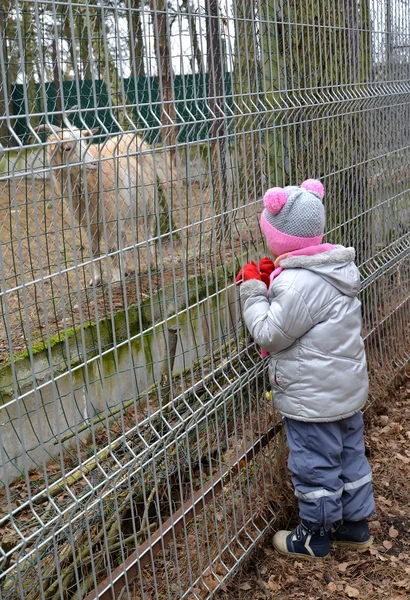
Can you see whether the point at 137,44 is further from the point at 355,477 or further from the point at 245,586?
the point at 245,586

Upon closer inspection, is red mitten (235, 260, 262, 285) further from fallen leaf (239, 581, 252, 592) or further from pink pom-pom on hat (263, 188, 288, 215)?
fallen leaf (239, 581, 252, 592)

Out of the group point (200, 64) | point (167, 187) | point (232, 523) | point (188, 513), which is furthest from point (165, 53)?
point (232, 523)

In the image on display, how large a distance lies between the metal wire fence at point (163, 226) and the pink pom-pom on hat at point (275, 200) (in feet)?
0.75

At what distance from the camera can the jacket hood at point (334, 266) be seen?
342 centimetres

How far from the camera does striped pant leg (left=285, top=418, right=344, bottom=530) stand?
361cm

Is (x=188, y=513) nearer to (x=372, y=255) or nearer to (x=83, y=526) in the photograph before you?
(x=83, y=526)

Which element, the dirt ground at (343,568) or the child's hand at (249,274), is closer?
the child's hand at (249,274)

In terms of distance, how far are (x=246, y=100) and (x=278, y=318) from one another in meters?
1.08

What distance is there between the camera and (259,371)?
12.9 feet

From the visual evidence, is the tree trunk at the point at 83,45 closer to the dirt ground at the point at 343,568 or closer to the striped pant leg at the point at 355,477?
the striped pant leg at the point at 355,477

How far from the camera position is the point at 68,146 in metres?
2.51

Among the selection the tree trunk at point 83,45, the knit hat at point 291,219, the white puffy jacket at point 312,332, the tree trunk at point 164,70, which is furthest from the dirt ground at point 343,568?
the tree trunk at point 83,45

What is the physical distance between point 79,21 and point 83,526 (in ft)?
6.18

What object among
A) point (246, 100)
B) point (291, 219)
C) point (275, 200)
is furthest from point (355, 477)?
point (246, 100)
